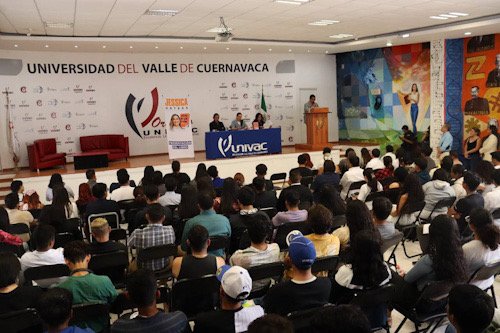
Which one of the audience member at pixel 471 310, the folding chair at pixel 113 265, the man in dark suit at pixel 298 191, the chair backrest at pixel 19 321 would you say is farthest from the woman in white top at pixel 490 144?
the chair backrest at pixel 19 321

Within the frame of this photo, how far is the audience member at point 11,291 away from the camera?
2.82 meters

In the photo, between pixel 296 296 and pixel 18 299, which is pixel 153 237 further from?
pixel 296 296

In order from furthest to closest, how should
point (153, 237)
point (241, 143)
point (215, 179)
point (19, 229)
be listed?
1. point (241, 143)
2. point (215, 179)
3. point (19, 229)
4. point (153, 237)

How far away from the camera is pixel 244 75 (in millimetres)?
14664

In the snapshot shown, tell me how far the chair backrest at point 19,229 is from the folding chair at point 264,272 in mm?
3094

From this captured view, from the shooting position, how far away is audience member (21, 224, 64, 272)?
372 centimetres

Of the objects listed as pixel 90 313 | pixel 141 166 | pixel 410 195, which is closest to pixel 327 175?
pixel 410 195

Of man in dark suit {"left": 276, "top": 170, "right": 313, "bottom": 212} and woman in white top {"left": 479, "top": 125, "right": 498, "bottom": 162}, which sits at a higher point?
woman in white top {"left": 479, "top": 125, "right": 498, "bottom": 162}

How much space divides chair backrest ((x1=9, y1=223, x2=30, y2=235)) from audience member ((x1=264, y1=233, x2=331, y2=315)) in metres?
3.49

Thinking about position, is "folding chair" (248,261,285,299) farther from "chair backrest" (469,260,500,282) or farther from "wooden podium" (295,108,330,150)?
"wooden podium" (295,108,330,150)

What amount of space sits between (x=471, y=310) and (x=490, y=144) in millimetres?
9607

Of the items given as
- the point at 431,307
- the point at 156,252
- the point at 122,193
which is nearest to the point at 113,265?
the point at 156,252

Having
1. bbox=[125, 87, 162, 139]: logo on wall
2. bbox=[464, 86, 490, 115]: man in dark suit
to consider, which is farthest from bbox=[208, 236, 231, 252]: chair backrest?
bbox=[464, 86, 490, 115]: man in dark suit

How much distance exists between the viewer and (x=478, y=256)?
343 cm
